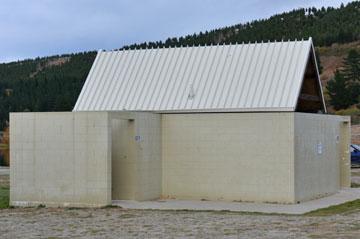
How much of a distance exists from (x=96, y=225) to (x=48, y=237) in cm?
197

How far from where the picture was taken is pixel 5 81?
142 m

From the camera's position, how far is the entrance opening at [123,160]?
2105cm

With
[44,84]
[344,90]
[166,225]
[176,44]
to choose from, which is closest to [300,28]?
[176,44]

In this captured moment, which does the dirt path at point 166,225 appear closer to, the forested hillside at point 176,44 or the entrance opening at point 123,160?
the entrance opening at point 123,160

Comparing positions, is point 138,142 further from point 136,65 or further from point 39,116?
point 136,65

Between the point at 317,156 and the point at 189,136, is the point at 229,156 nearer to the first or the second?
the point at 189,136

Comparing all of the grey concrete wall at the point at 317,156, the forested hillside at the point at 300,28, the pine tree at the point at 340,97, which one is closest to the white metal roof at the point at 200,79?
the grey concrete wall at the point at 317,156

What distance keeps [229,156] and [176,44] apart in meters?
97.9

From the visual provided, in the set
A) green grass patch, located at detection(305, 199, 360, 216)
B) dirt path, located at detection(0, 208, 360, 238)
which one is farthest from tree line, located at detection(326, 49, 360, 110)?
dirt path, located at detection(0, 208, 360, 238)

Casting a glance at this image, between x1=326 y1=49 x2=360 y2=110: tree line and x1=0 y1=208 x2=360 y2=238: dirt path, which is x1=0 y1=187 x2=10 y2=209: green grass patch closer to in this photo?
x1=0 y1=208 x2=360 y2=238: dirt path

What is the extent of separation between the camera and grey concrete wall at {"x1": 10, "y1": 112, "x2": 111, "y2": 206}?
19.8 meters

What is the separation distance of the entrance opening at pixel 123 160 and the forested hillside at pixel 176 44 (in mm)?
77265

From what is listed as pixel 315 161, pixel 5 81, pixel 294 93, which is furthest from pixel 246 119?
pixel 5 81

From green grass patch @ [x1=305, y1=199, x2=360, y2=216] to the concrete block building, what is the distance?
150cm
